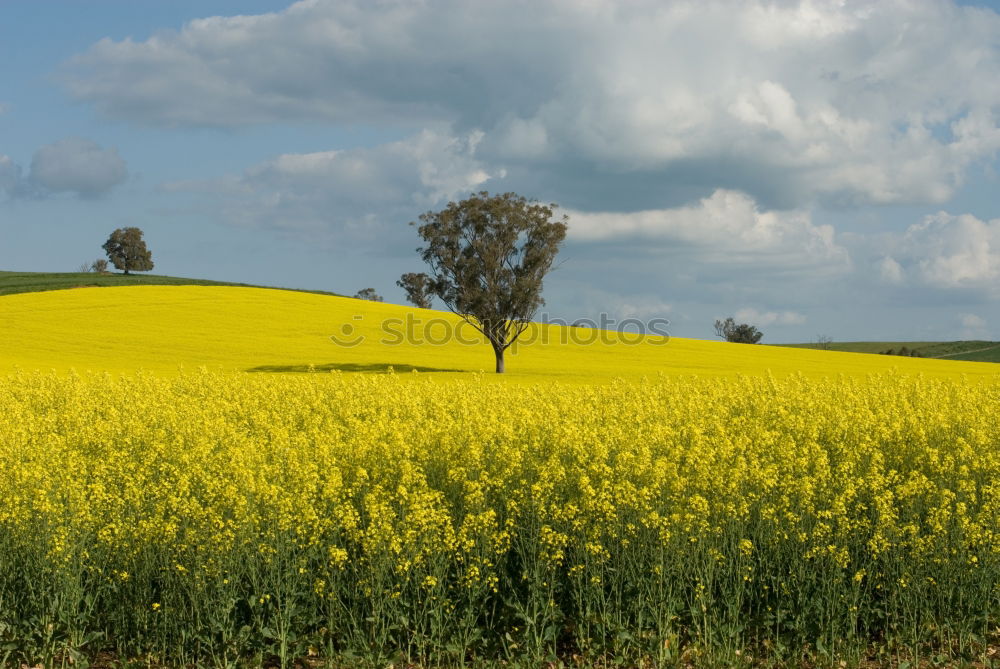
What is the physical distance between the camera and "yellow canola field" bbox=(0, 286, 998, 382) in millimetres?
49719

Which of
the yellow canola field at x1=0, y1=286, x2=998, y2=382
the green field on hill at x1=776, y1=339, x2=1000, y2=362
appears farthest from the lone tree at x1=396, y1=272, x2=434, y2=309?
the green field on hill at x1=776, y1=339, x2=1000, y2=362

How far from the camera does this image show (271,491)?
32.0 feet

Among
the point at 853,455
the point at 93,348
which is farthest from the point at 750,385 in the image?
the point at 93,348

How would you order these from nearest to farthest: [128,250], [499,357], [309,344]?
[499,357], [309,344], [128,250]

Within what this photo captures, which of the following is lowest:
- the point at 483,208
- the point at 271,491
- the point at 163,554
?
the point at 163,554

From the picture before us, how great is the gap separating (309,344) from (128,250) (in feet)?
233

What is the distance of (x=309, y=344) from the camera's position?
59.4 metres

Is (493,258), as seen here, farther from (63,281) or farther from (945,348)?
(945,348)

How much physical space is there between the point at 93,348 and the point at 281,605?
47.8 metres

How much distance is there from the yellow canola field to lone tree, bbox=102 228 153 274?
4006 centimetres

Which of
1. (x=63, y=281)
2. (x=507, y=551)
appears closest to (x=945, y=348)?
(x=63, y=281)

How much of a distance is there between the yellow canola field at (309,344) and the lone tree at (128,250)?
131ft

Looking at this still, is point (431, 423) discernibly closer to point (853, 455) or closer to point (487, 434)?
point (487, 434)

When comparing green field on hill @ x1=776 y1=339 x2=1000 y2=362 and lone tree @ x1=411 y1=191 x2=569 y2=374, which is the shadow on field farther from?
green field on hill @ x1=776 y1=339 x2=1000 y2=362
